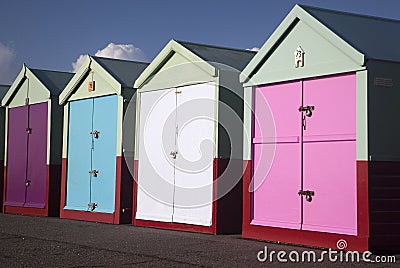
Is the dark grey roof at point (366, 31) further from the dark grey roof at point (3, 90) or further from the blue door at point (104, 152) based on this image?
the dark grey roof at point (3, 90)

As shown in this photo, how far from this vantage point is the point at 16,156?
19.2m

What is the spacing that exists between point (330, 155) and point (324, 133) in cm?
35

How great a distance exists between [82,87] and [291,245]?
308 inches

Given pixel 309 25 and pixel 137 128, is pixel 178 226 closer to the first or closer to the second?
pixel 137 128

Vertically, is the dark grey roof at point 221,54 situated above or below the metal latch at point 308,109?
above

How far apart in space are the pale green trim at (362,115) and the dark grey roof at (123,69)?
266 inches

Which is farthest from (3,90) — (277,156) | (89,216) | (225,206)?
(277,156)

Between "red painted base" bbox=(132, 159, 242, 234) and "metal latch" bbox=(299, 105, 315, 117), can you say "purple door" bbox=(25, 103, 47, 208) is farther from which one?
"metal latch" bbox=(299, 105, 315, 117)

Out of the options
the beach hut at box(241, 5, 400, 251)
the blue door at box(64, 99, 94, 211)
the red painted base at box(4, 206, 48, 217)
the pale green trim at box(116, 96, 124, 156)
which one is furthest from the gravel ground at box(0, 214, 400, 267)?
the red painted base at box(4, 206, 48, 217)

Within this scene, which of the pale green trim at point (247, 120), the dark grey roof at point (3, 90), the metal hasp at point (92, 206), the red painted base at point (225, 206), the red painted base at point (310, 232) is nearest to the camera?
the red painted base at point (310, 232)

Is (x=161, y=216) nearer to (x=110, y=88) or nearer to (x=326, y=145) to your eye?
(x=110, y=88)

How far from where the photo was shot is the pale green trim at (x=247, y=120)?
12070 mm

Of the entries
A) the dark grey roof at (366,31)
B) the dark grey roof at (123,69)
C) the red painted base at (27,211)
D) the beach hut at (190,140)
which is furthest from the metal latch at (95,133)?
the dark grey roof at (366,31)

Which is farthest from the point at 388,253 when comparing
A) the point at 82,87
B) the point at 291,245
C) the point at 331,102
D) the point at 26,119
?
the point at 26,119
